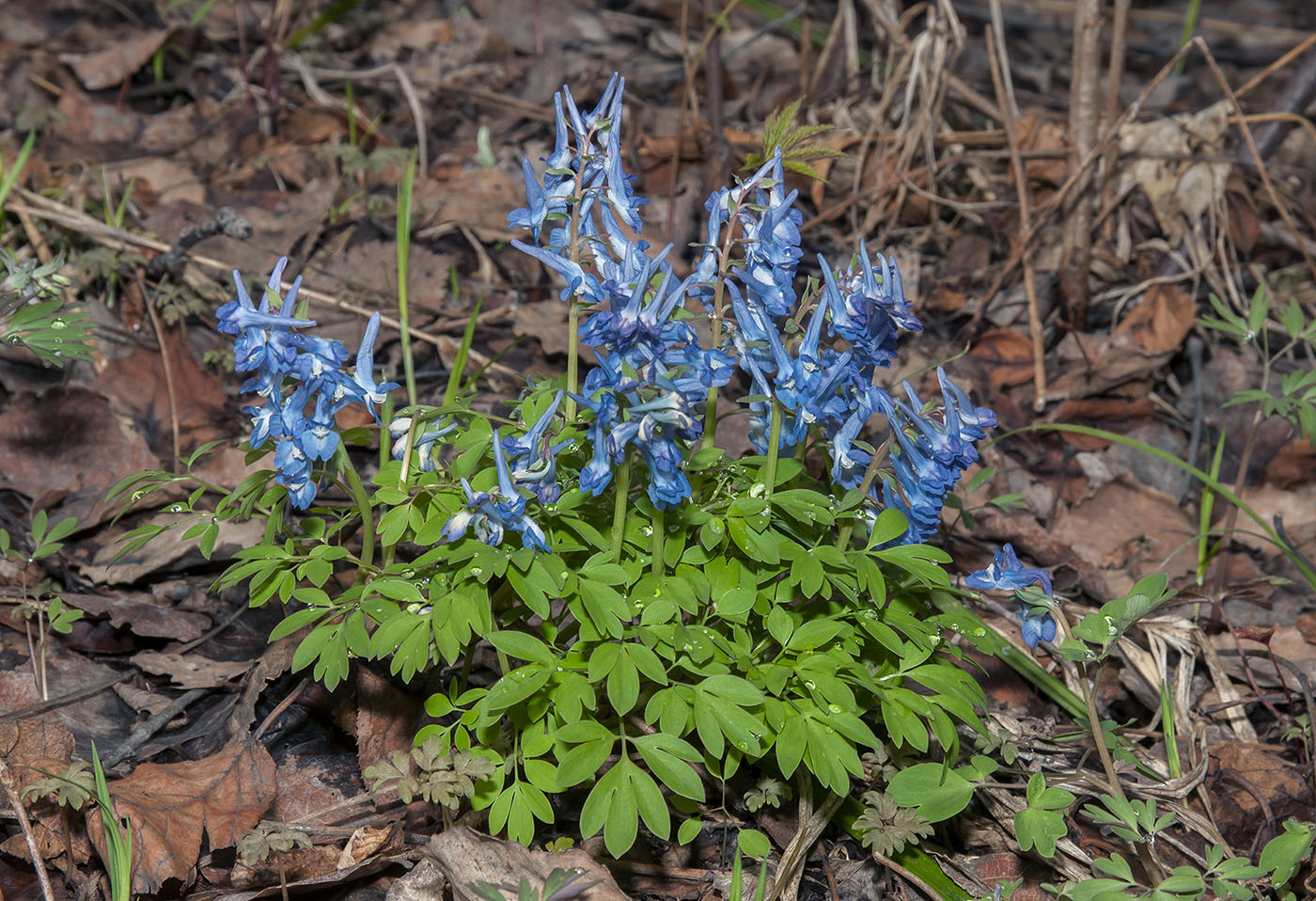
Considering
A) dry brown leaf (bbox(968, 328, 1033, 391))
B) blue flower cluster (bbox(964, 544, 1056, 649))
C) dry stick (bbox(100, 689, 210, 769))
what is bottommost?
dry stick (bbox(100, 689, 210, 769))

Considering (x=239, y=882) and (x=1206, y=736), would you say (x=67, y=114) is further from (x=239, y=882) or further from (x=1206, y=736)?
(x=1206, y=736)

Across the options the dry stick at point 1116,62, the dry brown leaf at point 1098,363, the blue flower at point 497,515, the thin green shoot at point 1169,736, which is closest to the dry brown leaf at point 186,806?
the blue flower at point 497,515

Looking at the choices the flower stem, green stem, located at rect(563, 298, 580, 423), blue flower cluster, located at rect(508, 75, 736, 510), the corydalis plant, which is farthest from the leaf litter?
the flower stem

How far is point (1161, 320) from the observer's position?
474 cm

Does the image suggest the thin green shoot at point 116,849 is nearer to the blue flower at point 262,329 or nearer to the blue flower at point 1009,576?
the blue flower at point 262,329

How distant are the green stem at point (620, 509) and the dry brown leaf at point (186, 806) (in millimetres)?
1121

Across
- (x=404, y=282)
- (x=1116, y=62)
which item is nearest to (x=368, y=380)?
(x=404, y=282)

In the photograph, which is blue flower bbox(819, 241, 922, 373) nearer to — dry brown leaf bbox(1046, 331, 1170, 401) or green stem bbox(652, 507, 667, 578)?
green stem bbox(652, 507, 667, 578)

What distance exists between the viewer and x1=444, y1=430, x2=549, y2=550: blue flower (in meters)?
2.13

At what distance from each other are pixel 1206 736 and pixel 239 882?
9.32 feet

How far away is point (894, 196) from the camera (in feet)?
16.9

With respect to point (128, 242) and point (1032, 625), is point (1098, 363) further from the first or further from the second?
point (128, 242)

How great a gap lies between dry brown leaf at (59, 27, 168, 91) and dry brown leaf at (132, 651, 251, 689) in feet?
13.5

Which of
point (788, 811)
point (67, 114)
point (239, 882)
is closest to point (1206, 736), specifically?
point (788, 811)
